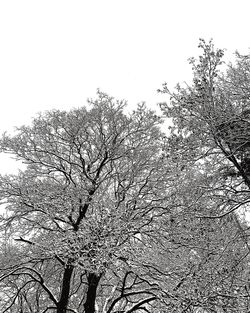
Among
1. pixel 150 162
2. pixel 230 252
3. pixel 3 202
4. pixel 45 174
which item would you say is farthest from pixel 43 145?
pixel 230 252

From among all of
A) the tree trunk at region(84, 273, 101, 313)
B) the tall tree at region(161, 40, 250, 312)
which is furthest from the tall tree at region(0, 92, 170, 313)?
the tall tree at region(161, 40, 250, 312)

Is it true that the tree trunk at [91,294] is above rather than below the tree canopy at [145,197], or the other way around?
below

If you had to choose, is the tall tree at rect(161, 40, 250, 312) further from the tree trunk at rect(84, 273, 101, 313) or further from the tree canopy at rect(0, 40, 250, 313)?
the tree trunk at rect(84, 273, 101, 313)

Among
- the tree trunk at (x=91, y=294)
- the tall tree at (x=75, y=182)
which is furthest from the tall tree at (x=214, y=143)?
the tree trunk at (x=91, y=294)

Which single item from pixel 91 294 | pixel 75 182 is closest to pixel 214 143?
pixel 75 182

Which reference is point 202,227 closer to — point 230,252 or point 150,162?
point 230,252

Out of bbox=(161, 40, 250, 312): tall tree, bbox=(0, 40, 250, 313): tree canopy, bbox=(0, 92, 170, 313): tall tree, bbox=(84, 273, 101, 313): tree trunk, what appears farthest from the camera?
bbox=(0, 92, 170, 313): tall tree

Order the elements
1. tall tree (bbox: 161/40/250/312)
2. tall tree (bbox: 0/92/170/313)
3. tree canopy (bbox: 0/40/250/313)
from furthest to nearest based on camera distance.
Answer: tall tree (bbox: 0/92/170/313), tree canopy (bbox: 0/40/250/313), tall tree (bbox: 161/40/250/312)

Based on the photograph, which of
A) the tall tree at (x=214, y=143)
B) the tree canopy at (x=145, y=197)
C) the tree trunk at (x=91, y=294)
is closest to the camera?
the tall tree at (x=214, y=143)

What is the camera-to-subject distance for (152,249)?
26.6ft

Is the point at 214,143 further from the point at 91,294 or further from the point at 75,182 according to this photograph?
the point at 91,294

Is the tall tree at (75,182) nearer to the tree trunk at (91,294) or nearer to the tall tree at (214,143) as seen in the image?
the tree trunk at (91,294)

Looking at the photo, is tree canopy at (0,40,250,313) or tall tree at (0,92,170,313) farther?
tall tree at (0,92,170,313)

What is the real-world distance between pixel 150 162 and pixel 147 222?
2119 mm
